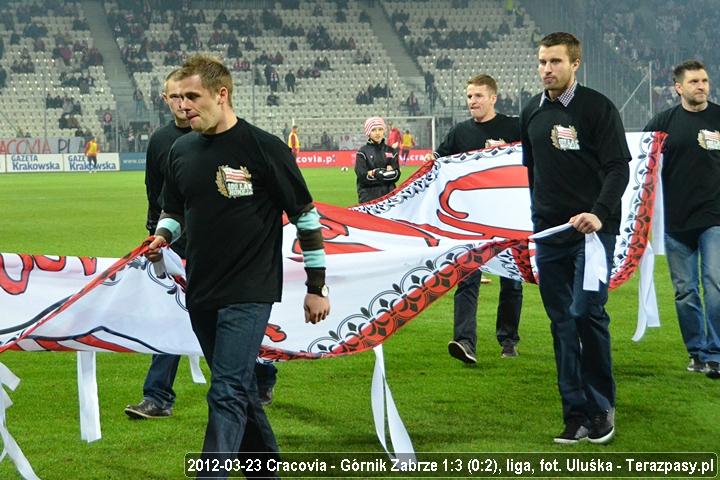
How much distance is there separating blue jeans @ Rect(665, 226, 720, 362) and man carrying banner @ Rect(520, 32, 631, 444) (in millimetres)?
2322

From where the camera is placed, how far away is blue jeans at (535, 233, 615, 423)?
21.0 feet

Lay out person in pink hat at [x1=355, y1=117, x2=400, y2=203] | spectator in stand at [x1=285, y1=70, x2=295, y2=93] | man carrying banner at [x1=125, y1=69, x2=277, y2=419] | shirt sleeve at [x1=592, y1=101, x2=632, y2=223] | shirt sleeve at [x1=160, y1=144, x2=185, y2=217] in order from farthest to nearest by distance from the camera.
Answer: spectator in stand at [x1=285, y1=70, x2=295, y2=93] < person in pink hat at [x1=355, y1=117, x2=400, y2=203] < man carrying banner at [x1=125, y1=69, x2=277, y2=419] < shirt sleeve at [x1=592, y1=101, x2=632, y2=223] < shirt sleeve at [x1=160, y1=144, x2=185, y2=217]

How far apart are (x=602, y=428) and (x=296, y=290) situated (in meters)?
1.90

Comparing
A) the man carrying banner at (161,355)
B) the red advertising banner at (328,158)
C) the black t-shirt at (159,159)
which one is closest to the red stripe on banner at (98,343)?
the man carrying banner at (161,355)

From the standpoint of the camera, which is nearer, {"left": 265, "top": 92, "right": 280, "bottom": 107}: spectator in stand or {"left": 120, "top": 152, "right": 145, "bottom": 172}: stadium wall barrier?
{"left": 120, "top": 152, "right": 145, "bottom": 172}: stadium wall barrier

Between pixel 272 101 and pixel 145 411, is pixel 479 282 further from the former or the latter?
pixel 272 101

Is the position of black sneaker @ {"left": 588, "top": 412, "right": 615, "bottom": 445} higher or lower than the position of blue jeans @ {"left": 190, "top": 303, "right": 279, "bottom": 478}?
lower

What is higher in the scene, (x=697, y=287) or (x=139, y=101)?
(x=697, y=287)

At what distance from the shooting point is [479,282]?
9.24 metres

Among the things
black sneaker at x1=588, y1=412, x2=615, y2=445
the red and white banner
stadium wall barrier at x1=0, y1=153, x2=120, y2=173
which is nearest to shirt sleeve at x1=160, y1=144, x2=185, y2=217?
the red and white banner

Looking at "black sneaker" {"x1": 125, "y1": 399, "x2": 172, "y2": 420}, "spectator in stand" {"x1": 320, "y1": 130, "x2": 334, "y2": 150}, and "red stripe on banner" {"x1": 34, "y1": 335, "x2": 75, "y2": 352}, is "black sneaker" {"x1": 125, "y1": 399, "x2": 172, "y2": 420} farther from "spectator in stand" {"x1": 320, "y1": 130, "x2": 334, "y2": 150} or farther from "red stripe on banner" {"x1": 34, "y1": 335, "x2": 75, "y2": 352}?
"spectator in stand" {"x1": 320, "y1": 130, "x2": 334, "y2": 150}

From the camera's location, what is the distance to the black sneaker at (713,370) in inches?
331

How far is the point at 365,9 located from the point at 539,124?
60390mm

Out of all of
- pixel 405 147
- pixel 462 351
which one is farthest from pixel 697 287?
pixel 405 147
